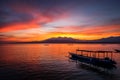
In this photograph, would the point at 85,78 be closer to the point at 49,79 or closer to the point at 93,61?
the point at 49,79

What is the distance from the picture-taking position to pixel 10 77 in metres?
48.2

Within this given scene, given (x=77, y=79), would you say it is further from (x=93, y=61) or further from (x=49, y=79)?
(x=93, y=61)

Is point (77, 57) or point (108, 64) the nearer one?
point (108, 64)

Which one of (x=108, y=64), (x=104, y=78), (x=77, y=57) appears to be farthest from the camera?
(x=77, y=57)

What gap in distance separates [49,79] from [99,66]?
24.2 m

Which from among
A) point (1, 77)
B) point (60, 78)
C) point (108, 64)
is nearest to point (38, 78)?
point (60, 78)

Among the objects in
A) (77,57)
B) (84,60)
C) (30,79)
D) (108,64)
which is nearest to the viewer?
(30,79)

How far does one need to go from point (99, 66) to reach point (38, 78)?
25942 mm

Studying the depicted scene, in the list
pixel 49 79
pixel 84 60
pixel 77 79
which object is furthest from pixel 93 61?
pixel 49 79

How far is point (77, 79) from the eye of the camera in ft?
152

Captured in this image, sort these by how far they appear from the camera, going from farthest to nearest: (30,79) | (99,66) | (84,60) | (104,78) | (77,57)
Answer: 1. (77,57)
2. (84,60)
3. (99,66)
4. (104,78)
5. (30,79)

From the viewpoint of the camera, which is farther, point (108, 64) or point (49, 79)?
point (108, 64)

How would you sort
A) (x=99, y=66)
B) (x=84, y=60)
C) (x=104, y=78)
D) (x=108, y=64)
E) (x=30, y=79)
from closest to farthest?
(x=30, y=79), (x=104, y=78), (x=108, y=64), (x=99, y=66), (x=84, y=60)

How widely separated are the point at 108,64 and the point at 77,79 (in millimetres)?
15309
